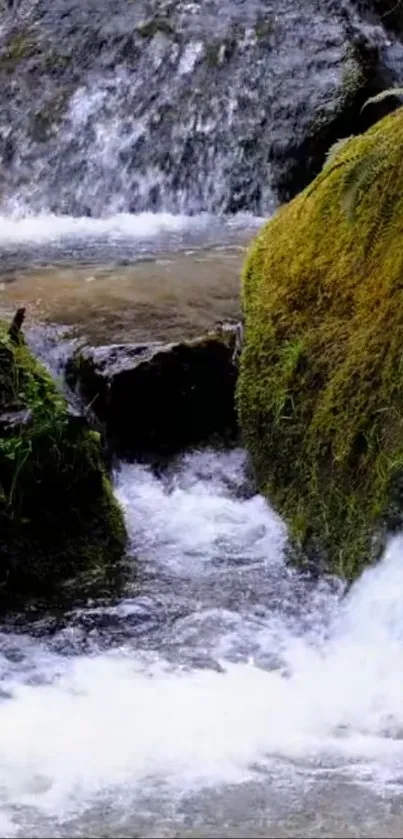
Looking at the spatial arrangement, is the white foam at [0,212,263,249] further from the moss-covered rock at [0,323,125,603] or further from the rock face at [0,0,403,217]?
the moss-covered rock at [0,323,125,603]

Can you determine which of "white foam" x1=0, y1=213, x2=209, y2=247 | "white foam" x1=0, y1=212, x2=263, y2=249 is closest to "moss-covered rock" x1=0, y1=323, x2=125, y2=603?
"white foam" x1=0, y1=212, x2=263, y2=249

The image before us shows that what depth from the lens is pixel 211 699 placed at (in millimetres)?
3877

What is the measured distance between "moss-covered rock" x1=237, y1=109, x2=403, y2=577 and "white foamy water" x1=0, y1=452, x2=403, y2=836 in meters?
0.20

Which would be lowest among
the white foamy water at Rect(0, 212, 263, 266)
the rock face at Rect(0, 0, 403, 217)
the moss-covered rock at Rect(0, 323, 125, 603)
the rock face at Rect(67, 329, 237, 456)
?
the moss-covered rock at Rect(0, 323, 125, 603)

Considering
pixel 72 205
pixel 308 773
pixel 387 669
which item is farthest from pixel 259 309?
pixel 72 205

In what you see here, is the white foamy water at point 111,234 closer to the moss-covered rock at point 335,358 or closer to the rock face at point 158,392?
the rock face at point 158,392

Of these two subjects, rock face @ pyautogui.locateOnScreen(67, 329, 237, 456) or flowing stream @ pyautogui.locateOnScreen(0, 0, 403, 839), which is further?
rock face @ pyautogui.locateOnScreen(67, 329, 237, 456)

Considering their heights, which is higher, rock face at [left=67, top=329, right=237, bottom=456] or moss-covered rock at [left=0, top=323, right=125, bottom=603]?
rock face at [left=67, top=329, right=237, bottom=456]

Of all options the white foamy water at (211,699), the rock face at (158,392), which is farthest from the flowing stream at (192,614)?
the rock face at (158,392)

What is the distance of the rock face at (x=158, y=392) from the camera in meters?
5.62

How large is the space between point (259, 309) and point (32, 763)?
254cm

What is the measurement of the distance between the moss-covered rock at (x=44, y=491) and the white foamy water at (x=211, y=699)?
0.24 metres

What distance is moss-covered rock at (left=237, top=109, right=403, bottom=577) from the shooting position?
179 inches

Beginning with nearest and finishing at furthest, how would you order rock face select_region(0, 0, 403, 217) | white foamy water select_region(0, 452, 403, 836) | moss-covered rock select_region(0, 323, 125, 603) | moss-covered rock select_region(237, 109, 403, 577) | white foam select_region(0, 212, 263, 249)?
white foamy water select_region(0, 452, 403, 836) → moss-covered rock select_region(237, 109, 403, 577) → moss-covered rock select_region(0, 323, 125, 603) → white foam select_region(0, 212, 263, 249) → rock face select_region(0, 0, 403, 217)
